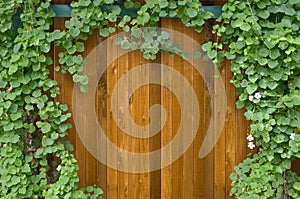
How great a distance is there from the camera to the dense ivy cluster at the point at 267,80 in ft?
8.64

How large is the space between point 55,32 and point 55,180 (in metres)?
0.90

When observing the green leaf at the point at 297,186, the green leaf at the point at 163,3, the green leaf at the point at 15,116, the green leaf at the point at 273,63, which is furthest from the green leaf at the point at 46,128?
the green leaf at the point at 297,186

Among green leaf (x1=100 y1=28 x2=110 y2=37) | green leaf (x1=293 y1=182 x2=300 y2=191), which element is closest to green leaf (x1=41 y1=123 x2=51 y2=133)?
green leaf (x1=100 y1=28 x2=110 y2=37)

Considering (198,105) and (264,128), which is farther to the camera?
(198,105)

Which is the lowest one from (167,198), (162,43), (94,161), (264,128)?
(167,198)

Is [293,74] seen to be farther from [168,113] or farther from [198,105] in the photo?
[168,113]

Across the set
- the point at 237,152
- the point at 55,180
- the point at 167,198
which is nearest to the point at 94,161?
the point at 55,180

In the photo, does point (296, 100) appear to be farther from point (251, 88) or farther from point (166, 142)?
point (166, 142)

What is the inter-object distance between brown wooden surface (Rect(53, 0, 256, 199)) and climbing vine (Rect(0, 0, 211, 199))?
9 cm

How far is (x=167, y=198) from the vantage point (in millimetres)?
2873

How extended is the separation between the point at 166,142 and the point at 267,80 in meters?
0.72

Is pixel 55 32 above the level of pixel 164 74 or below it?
above

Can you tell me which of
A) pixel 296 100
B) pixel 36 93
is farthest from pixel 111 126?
pixel 296 100

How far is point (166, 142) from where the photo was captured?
286cm
